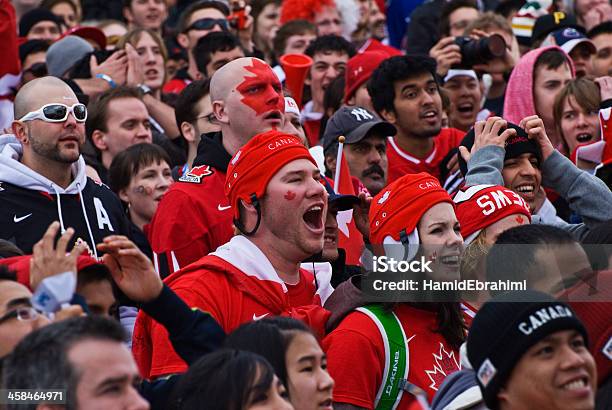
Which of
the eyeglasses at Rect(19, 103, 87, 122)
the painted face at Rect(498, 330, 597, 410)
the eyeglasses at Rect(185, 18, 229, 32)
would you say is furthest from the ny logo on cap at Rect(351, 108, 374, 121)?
the painted face at Rect(498, 330, 597, 410)

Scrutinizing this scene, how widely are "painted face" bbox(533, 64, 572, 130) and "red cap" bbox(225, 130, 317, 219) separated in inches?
130

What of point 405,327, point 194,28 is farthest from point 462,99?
point 405,327

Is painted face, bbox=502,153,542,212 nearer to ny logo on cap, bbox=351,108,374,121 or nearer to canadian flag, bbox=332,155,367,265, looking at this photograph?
canadian flag, bbox=332,155,367,265

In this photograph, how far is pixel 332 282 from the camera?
6.61 metres

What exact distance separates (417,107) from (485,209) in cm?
238

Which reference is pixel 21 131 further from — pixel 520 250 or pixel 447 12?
pixel 447 12

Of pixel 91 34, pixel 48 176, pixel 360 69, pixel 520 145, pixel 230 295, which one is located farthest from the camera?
pixel 91 34

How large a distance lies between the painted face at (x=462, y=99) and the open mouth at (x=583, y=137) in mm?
1503

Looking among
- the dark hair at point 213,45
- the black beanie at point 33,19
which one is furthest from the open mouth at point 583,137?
the black beanie at point 33,19

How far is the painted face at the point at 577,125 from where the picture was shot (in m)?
8.45

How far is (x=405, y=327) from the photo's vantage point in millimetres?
5594

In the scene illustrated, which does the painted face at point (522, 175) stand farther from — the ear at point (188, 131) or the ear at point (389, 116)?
the ear at point (188, 131)

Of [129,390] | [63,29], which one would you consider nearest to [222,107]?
[129,390]

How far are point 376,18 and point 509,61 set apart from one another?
12.2 feet
